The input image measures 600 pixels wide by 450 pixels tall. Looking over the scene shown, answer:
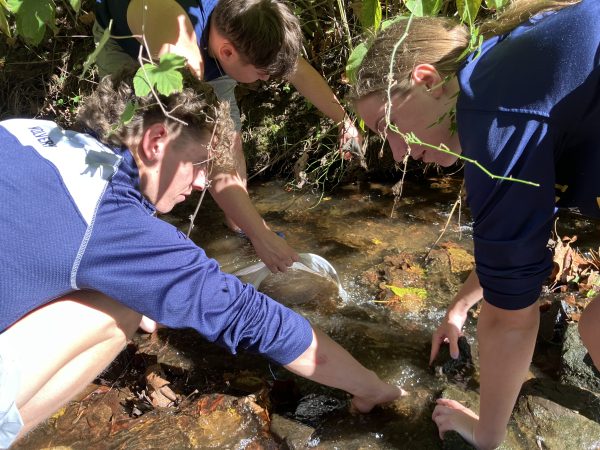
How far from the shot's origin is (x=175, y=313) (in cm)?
149

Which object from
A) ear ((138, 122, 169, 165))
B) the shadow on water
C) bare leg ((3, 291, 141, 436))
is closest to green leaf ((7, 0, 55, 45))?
ear ((138, 122, 169, 165))

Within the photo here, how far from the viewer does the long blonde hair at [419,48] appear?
137 centimetres

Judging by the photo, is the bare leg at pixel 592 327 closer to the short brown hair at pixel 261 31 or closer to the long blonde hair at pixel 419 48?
the long blonde hair at pixel 419 48

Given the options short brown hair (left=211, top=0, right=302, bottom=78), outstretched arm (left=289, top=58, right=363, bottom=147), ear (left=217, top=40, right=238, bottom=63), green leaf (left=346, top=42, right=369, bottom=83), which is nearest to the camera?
green leaf (left=346, top=42, right=369, bottom=83)

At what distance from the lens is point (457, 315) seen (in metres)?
1.94

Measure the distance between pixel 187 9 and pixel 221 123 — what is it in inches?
35.4

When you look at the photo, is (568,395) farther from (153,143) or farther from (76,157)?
(76,157)

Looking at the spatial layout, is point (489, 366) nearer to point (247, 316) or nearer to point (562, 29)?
point (247, 316)

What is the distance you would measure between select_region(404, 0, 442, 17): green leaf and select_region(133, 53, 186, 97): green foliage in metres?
0.62

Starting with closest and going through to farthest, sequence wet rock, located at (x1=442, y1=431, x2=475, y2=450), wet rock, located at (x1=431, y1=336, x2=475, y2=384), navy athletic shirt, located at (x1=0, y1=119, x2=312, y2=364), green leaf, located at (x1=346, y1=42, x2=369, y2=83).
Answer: navy athletic shirt, located at (x1=0, y1=119, x2=312, y2=364), green leaf, located at (x1=346, y1=42, x2=369, y2=83), wet rock, located at (x1=442, y1=431, x2=475, y2=450), wet rock, located at (x1=431, y1=336, x2=475, y2=384)

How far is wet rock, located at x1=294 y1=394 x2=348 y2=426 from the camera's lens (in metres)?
1.87

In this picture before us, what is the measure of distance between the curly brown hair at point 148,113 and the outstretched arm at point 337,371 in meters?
0.69

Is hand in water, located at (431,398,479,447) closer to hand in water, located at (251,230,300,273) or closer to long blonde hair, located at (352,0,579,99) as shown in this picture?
hand in water, located at (251,230,300,273)

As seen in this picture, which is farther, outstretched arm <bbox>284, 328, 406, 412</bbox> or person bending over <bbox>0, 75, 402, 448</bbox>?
outstretched arm <bbox>284, 328, 406, 412</bbox>
